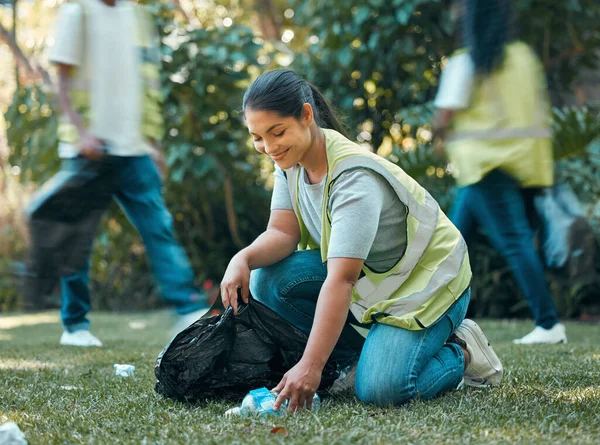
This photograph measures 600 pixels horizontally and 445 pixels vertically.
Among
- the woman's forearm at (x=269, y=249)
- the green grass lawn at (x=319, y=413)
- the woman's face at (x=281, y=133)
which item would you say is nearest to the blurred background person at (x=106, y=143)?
the green grass lawn at (x=319, y=413)

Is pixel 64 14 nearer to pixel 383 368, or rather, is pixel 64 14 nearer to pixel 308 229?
pixel 308 229

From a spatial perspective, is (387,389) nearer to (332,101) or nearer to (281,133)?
(281,133)

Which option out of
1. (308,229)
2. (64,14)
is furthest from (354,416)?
(64,14)

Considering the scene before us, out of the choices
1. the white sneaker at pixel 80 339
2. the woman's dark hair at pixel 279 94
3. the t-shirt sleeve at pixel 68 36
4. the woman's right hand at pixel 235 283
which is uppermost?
the t-shirt sleeve at pixel 68 36

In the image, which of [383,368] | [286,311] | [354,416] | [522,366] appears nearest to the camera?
[354,416]

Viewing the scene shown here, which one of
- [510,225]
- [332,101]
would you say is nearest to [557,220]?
[510,225]

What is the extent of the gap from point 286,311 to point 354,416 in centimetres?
62

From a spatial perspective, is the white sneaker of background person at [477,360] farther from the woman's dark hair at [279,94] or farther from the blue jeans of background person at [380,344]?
the woman's dark hair at [279,94]

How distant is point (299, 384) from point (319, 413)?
12cm

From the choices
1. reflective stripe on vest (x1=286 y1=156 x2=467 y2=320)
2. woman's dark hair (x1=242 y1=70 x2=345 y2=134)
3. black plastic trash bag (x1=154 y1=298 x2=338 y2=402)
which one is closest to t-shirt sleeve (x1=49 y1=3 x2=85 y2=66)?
woman's dark hair (x1=242 y1=70 x2=345 y2=134)

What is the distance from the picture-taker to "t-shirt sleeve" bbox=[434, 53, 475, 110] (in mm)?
3834

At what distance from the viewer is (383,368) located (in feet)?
7.72

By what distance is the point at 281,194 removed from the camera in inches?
107

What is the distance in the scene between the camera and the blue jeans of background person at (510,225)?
3881mm
